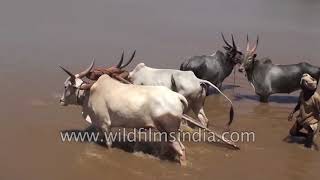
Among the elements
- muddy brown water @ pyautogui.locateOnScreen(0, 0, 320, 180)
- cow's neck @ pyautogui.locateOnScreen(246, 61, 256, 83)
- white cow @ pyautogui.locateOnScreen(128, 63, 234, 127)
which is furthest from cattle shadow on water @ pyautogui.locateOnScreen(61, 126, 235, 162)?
cow's neck @ pyautogui.locateOnScreen(246, 61, 256, 83)

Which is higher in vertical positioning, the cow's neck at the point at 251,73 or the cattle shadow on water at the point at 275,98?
the cow's neck at the point at 251,73

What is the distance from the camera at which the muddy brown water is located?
7.49 metres

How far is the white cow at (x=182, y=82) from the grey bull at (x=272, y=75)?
243 centimetres

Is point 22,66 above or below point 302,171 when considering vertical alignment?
above

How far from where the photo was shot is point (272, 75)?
37.0 feet

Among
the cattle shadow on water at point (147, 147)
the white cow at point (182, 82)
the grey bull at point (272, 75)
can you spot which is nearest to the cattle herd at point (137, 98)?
the white cow at point (182, 82)

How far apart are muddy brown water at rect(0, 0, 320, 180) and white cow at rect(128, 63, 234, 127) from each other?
61cm

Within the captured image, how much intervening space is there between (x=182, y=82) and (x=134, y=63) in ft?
12.6

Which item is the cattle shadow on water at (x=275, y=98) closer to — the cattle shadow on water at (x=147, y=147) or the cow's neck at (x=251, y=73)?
the cow's neck at (x=251, y=73)

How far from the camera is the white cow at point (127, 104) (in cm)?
734

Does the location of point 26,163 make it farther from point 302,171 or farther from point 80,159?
point 302,171

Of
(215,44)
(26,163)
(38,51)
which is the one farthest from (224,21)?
(26,163)

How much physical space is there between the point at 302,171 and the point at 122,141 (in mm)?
2601

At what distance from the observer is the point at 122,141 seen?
27.1 ft
